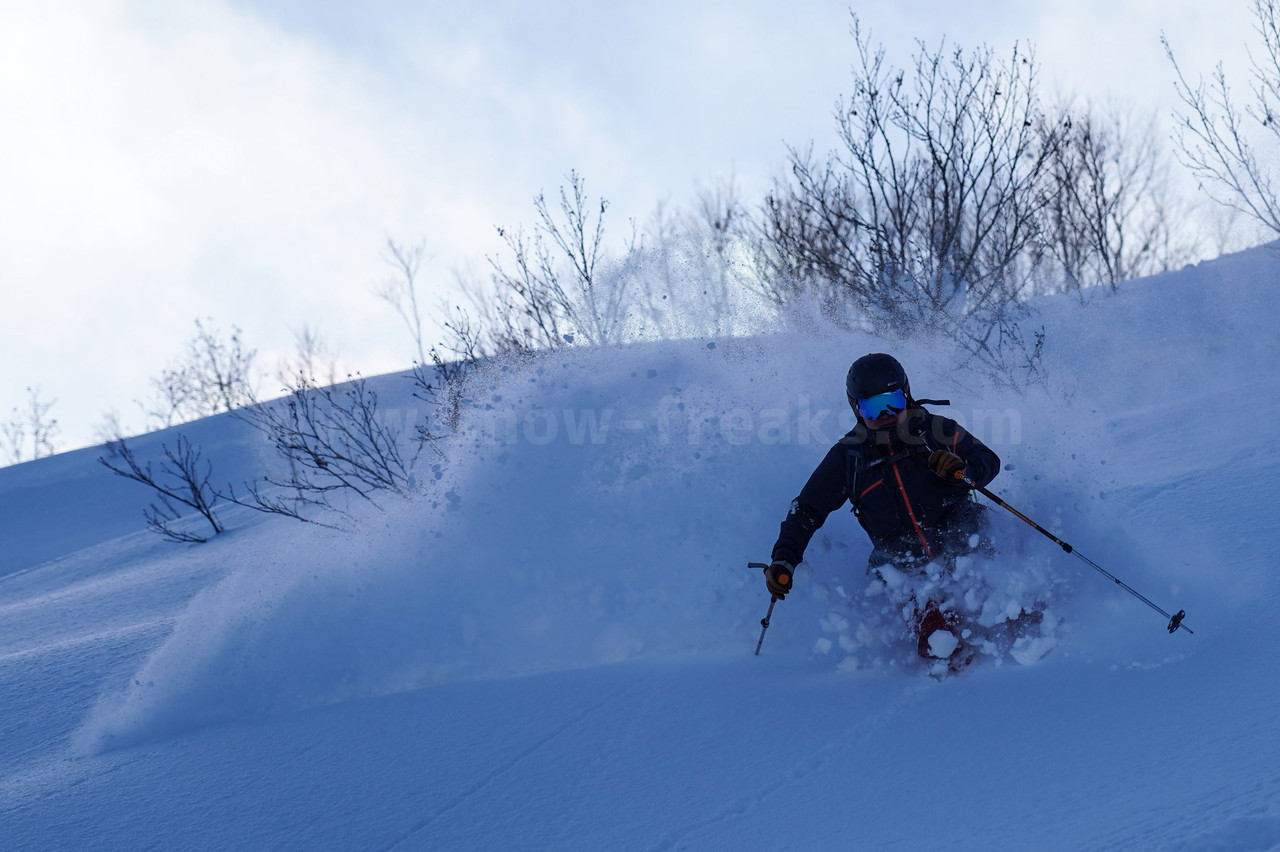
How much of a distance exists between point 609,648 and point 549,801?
152cm

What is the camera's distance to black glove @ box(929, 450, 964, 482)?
10.9 feet

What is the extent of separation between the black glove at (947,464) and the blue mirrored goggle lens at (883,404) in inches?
10.6

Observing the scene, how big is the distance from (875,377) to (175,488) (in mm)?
18920

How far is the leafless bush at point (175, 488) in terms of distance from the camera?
1184cm

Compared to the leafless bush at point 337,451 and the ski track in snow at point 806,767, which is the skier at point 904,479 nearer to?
the ski track in snow at point 806,767

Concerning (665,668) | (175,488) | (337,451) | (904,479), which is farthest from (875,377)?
(175,488)

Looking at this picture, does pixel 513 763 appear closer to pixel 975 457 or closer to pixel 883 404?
pixel 883 404

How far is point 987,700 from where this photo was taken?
2898mm

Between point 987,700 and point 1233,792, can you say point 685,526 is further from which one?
point 1233,792

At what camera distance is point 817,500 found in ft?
12.3

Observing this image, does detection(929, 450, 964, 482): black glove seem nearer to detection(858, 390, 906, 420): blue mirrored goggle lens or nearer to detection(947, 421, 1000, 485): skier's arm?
detection(947, 421, 1000, 485): skier's arm

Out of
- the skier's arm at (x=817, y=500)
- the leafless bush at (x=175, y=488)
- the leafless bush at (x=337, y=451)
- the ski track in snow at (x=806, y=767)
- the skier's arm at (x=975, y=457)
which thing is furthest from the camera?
the leafless bush at (x=175, y=488)

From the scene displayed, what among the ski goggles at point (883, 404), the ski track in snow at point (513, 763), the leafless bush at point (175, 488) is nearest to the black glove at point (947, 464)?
the ski goggles at point (883, 404)

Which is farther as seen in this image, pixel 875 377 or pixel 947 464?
pixel 875 377
